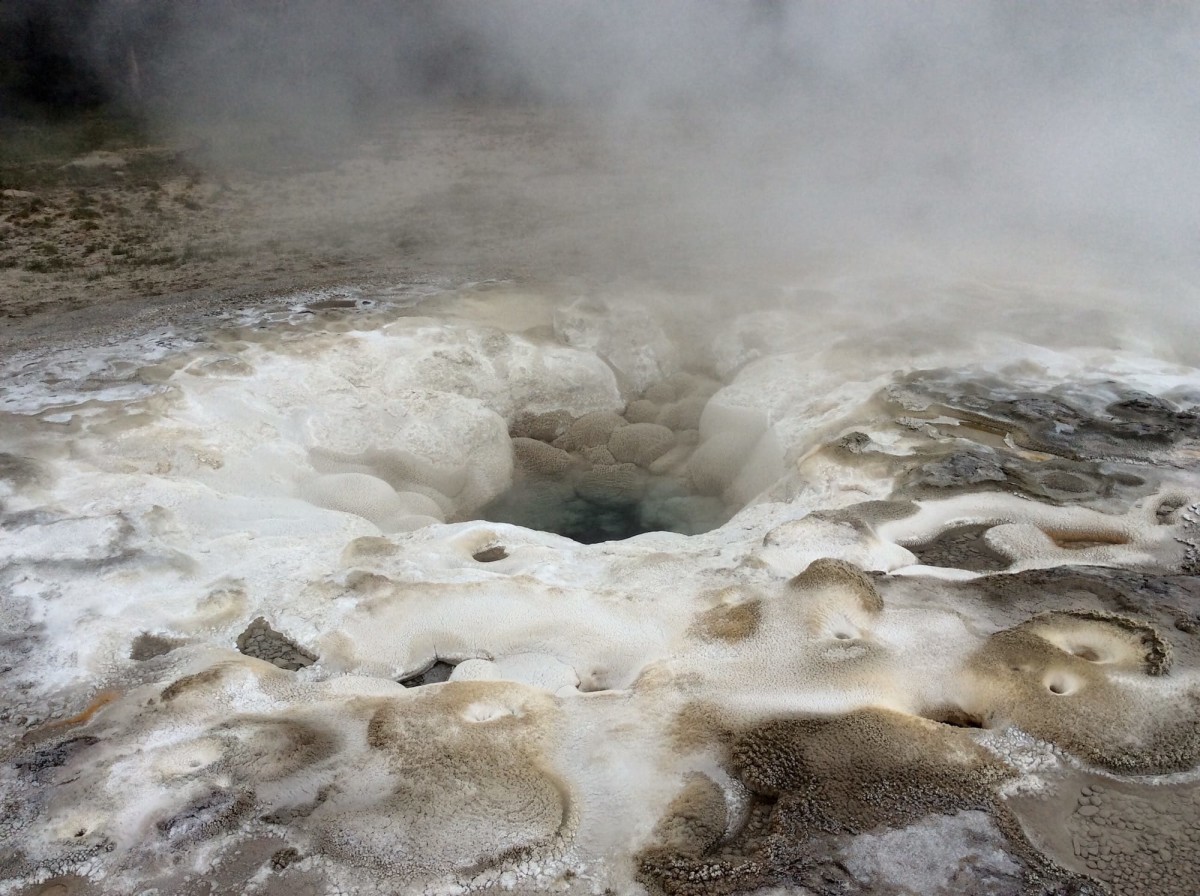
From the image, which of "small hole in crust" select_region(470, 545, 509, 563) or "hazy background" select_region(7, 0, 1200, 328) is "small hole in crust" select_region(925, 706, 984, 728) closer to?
"small hole in crust" select_region(470, 545, 509, 563)

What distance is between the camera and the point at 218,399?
4.17 m

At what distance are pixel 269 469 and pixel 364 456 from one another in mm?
500

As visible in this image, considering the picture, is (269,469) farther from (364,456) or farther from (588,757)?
(588,757)

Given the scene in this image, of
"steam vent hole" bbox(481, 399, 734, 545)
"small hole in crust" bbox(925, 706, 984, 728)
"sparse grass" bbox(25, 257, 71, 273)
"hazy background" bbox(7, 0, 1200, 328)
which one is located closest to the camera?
"small hole in crust" bbox(925, 706, 984, 728)

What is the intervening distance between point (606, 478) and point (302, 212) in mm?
3640

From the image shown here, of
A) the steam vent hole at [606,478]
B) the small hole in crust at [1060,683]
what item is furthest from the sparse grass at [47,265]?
the small hole in crust at [1060,683]

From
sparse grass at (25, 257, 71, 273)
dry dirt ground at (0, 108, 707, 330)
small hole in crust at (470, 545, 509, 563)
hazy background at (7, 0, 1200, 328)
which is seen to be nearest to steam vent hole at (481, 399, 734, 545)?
small hole in crust at (470, 545, 509, 563)

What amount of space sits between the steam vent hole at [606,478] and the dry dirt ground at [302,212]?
146cm

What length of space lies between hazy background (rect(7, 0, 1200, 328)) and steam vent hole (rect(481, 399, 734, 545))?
1.95 meters

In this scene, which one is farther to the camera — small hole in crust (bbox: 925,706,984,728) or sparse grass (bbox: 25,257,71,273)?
sparse grass (bbox: 25,257,71,273)

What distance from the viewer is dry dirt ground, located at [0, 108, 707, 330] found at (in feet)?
18.6

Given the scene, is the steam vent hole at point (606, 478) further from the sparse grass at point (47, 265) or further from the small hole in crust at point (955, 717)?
the sparse grass at point (47, 265)

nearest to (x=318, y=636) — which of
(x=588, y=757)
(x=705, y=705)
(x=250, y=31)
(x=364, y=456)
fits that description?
(x=588, y=757)

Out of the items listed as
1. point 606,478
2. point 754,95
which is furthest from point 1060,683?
point 754,95
